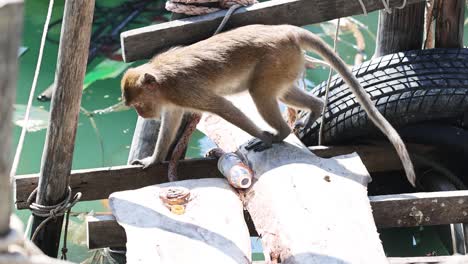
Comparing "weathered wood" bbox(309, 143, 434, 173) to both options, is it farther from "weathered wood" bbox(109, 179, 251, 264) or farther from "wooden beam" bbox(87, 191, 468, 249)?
"weathered wood" bbox(109, 179, 251, 264)

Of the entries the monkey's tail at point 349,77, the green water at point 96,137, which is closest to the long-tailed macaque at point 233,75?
the monkey's tail at point 349,77

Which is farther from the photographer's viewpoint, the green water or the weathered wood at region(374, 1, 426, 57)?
the green water

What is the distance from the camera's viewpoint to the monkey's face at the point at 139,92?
374cm

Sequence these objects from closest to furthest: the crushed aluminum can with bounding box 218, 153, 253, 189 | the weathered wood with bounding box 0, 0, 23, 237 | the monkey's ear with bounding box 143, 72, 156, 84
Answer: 1. the weathered wood with bounding box 0, 0, 23, 237
2. the crushed aluminum can with bounding box 218, 153, 253, 189
3. the monkey's ear with bounding box 143, 72, 156, 84

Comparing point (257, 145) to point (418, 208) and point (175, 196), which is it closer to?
point (175, 196)

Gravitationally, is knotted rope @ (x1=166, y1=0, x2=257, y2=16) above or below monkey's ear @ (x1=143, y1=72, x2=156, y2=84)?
above

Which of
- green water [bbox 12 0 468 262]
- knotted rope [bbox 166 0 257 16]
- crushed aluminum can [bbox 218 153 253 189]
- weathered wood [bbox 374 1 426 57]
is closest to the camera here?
crushed aluminum can [bbox 218 153 253 189]

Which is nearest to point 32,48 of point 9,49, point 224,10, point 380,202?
point 224,10

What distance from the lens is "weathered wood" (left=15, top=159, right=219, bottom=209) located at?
12.7 ft

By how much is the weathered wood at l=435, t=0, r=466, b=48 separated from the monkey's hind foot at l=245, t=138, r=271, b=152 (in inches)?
57.7

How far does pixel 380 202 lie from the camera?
137 inches

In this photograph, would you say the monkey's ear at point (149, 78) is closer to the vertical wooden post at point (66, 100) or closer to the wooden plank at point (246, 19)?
the wooden plank at point (246, 19)

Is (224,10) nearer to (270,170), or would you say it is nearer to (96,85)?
(270,170)

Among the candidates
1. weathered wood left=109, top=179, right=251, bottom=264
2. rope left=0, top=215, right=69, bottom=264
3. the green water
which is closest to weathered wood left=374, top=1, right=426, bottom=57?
the green water
